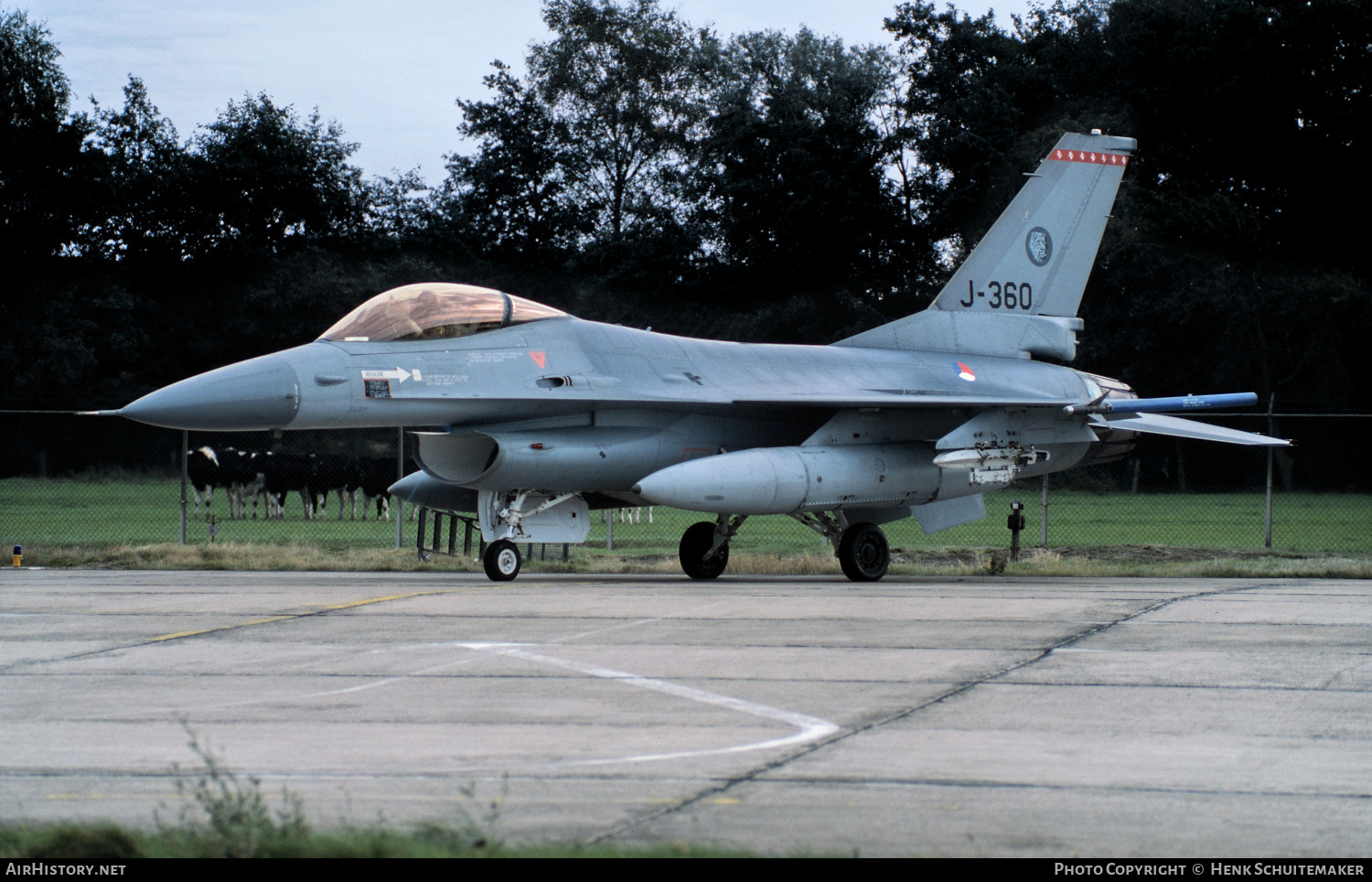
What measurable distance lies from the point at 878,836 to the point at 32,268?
4775 centimetres

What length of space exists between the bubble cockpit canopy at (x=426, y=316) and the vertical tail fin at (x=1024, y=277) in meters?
5.20

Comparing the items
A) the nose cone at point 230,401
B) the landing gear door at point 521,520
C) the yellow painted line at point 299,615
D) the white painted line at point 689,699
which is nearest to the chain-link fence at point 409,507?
the landing gear door at point 521,520

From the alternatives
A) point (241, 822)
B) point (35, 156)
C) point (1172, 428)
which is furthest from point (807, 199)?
point (241, 822)

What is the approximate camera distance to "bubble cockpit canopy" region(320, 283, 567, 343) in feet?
45.3

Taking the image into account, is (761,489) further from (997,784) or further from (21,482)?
(21,482)

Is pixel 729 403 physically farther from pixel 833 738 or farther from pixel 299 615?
pixel 833 738

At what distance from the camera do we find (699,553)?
15.8 metres

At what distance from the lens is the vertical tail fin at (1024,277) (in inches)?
693

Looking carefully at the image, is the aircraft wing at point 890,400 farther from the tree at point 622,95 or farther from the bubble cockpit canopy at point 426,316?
the tree at point 622,95

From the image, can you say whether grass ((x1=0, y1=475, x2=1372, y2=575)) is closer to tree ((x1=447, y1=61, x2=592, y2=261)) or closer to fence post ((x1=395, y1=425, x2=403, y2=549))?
fence post ((x1=395, y1=425, x2=403, y2=549))

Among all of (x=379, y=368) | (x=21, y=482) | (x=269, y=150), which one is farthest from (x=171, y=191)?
(x=379, y=368)

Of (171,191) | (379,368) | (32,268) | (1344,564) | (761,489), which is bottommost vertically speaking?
(1344,564)

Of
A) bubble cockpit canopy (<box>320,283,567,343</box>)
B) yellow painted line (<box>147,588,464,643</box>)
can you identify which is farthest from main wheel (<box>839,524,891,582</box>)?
yellow painted line (<box>147,588,464,643</box>)

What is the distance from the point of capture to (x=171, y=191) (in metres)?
47.7
